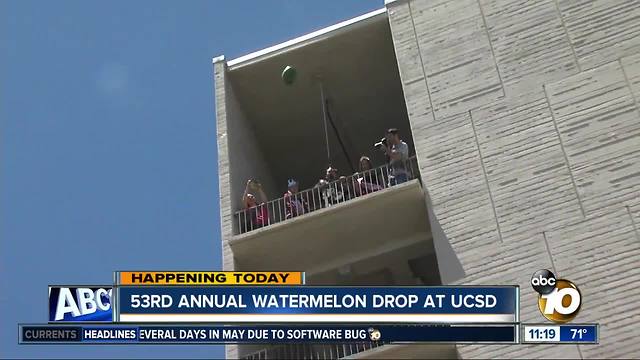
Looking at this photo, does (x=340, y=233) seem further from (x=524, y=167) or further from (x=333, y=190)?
(x=524, y=167)

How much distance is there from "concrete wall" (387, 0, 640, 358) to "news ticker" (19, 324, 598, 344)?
7.25 meters

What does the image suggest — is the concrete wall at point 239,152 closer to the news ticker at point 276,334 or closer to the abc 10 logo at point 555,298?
the news ticker at point 276,334

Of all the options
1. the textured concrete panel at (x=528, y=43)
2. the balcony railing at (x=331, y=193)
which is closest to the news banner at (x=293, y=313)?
the balcony railing at (x=331, y=193)

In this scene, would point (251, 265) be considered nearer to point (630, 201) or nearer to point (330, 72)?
point (330, 72)

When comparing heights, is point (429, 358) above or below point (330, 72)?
below

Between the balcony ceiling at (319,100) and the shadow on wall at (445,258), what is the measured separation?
19.4 ft

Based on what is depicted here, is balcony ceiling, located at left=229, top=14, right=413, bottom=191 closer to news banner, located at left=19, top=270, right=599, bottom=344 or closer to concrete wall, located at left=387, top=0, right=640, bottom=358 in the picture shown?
concrete wall, located at left=387, top=0, right=640, bottom=358

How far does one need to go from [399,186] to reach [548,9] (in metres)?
5.03

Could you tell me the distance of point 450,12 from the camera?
20.0 meters

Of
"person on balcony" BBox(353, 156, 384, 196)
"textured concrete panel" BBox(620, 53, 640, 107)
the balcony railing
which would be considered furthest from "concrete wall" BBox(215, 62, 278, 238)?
"textured concrete panel" BBox(620, 53, 640, 107)

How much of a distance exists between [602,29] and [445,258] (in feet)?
18.7

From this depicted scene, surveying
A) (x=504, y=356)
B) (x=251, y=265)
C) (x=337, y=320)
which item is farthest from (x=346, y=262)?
(x=337, y=320)

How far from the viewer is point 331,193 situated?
18.7 m

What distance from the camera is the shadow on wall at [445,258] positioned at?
16.0 metres
